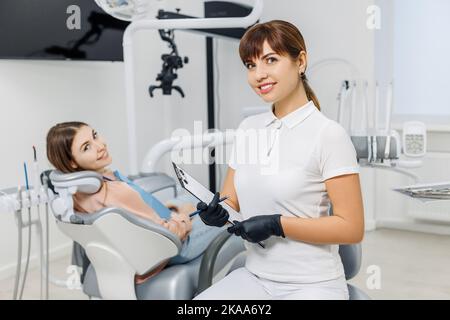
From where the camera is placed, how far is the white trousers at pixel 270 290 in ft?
3.34

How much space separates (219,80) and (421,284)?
1.68 meters

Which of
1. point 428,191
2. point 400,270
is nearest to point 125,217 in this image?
point 428,191

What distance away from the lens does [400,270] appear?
2.38 m

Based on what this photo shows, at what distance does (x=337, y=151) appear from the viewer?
0.96m

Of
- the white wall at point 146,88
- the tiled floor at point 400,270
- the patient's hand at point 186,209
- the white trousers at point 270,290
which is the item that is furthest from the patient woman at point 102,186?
the tiled floor at point 400,270

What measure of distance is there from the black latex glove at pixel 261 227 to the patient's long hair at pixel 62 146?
571 millimetres

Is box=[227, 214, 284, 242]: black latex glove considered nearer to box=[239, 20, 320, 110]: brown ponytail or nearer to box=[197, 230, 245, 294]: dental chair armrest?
box=[239, 20, 320, 110]: brown ponytail

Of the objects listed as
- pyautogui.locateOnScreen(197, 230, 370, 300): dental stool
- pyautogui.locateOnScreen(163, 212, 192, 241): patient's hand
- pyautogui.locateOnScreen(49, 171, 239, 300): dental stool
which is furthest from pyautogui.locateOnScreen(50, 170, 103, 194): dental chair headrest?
pyautogui.locateOnScreen(197, 230, 370, 300): dental stool

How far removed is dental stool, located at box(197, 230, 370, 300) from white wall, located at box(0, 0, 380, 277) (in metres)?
0.75

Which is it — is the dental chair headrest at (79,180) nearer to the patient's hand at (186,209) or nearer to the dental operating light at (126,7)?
the patient's hand at (186,209)

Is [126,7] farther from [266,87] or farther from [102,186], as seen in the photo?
[266,87]

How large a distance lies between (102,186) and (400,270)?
156 centimetres

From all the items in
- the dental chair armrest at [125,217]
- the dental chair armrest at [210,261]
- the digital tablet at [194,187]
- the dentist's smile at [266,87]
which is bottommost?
the dental chair armrest at [210,261]
